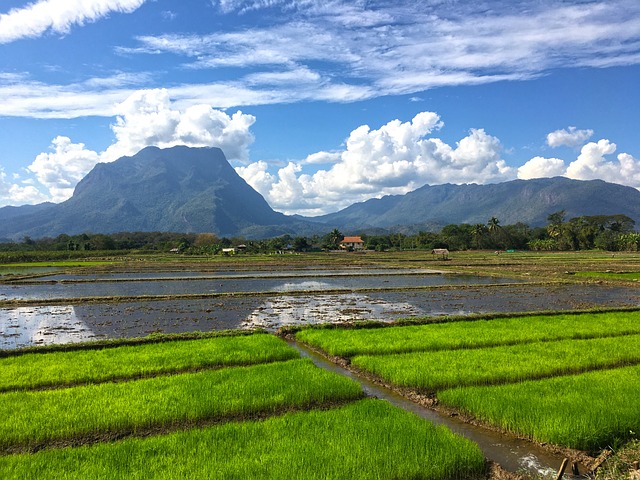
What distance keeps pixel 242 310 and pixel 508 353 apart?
39.4 ft

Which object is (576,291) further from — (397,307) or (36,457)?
(36,457)

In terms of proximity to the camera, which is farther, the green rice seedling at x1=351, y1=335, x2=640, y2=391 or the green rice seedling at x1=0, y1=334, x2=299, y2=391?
the green rice seedling at x1=0, y1=334, x2=299, y2=391

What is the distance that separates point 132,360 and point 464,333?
9.72 meters

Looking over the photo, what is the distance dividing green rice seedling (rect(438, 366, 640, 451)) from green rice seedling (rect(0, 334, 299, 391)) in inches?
208

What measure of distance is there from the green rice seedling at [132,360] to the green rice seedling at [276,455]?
147 inches

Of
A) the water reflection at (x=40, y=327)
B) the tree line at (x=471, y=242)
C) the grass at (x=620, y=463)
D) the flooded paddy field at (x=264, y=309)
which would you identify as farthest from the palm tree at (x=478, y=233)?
the grass at (x=620, y=463)

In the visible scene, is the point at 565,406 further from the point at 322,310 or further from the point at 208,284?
the point at 208,284

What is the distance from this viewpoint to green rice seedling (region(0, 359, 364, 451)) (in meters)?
6.61

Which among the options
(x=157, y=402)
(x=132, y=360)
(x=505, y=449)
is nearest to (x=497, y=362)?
(x=505, y=449)

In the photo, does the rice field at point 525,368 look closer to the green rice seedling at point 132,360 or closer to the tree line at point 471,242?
the green rice seedling at point 132,360

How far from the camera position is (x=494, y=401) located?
7.34 meters

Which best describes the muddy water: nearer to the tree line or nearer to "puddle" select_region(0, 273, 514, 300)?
"puddle" select_region(0, 273, 514, 300)

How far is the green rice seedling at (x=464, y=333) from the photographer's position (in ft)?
38.5

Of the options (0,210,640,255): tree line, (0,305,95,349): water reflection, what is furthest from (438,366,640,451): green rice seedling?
(0,210,640,255): tree line
